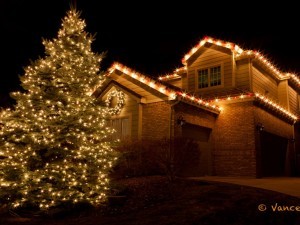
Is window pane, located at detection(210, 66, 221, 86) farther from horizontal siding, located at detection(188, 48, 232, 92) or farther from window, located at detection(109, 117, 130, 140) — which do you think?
window, located at detection(109, 117, 130, 140)

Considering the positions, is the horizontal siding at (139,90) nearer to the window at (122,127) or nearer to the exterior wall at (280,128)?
the window at (122,127)

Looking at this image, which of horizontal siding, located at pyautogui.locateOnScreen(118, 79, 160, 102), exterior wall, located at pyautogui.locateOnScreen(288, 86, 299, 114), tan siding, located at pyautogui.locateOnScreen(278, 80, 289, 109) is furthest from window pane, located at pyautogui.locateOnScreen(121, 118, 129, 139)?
exterior wall, located at pyautogui.locateOnScreen(288, 86, 299, 114)

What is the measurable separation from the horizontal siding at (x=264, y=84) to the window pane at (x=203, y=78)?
2.42 m

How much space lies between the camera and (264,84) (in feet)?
55.5

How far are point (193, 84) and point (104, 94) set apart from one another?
5.03 m

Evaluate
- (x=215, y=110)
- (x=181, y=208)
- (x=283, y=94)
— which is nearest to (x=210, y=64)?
(x=215, y=110)

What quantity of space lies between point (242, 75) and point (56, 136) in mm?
10486

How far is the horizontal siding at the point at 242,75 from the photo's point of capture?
15.4 m

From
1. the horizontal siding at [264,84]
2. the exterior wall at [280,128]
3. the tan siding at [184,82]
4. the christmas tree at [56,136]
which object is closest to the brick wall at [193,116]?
the exterior wall at [280,128]

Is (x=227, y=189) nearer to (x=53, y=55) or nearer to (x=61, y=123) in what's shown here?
(x=61, y=123)

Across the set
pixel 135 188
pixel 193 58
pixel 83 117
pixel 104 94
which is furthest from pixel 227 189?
pixel 193 58

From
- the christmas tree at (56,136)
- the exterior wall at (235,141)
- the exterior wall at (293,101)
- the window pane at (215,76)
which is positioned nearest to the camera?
the christmas tree at (56,136)

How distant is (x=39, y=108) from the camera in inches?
350

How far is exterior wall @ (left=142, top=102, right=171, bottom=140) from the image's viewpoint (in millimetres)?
12791
